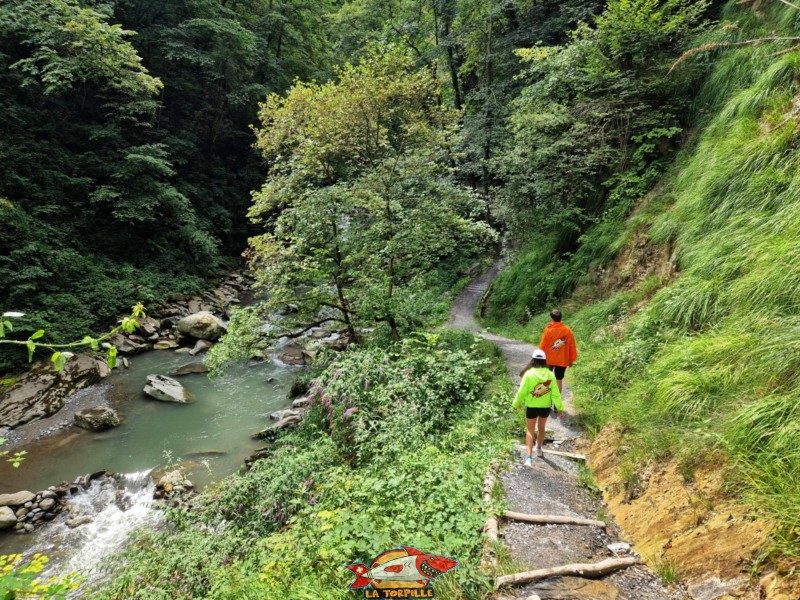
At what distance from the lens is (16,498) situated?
317 inches

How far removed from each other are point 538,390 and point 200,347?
47.3 feet

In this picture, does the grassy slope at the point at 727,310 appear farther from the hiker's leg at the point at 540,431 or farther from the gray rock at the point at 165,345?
the gray rock at the point at 165,345

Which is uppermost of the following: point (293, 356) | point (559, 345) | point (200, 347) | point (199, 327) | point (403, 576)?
point (559, 345)

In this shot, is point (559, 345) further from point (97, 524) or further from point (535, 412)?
point (97, 524)

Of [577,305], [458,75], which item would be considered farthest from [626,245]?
[458,75]

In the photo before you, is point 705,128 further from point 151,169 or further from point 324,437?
point 151,169

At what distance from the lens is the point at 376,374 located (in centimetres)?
755

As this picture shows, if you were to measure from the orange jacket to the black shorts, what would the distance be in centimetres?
146

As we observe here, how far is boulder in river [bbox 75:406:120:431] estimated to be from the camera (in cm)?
1066

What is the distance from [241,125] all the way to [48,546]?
26.1 metres

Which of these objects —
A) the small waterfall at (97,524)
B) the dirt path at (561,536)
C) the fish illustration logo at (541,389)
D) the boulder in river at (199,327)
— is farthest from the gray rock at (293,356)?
the fish illustration logo at (541,389)

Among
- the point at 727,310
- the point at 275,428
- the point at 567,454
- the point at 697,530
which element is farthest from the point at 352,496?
the point at 275,428

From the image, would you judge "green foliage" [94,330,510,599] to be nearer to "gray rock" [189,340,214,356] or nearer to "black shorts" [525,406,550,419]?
"black shorts" [525,406,550,419]

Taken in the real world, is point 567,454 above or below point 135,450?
above
